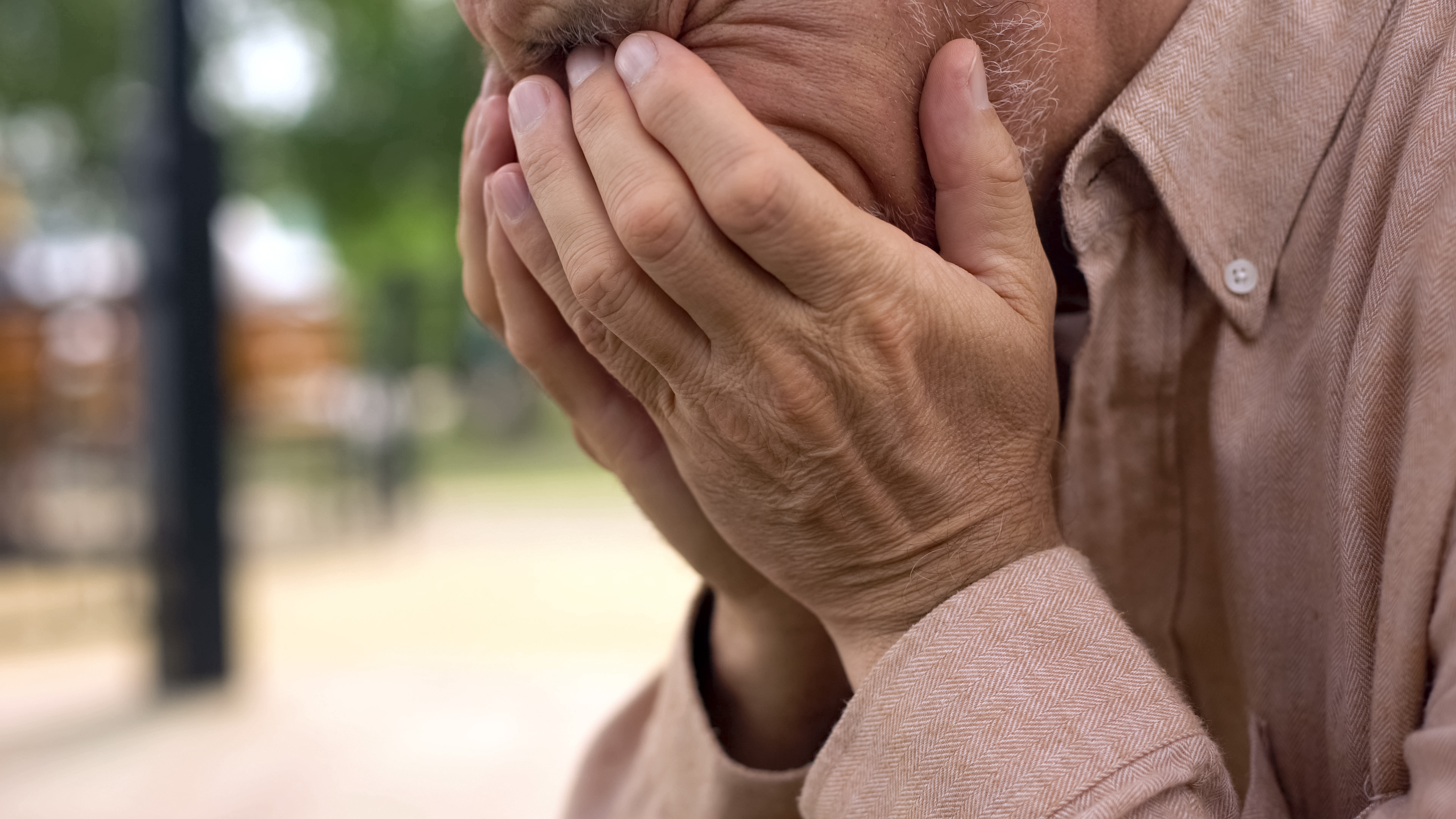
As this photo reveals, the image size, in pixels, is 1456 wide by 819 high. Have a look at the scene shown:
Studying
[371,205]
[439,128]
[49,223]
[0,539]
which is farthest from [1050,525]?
[49,223]

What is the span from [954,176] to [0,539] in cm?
589

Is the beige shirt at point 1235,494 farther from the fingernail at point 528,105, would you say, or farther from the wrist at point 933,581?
the fingernail at point 528,105

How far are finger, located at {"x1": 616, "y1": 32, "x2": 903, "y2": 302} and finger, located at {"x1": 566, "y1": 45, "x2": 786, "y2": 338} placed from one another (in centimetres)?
1

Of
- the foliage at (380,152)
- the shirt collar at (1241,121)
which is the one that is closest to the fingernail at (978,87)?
the shirt collar at (1241,121)

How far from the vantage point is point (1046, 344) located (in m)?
0.86

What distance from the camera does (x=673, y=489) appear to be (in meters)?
1.09

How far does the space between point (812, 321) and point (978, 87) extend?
9.2 inches

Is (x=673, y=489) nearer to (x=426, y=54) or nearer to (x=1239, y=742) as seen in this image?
(x=1239, y=742)

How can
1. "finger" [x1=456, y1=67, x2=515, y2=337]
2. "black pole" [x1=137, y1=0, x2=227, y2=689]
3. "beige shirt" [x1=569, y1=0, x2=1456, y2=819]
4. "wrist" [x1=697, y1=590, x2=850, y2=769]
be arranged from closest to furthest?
"beige shirt" [x1=569, y1=0, x2=1456, y2=819] → "finger" [x1=456, y1=67, x2=515, y2=337] → "wrist" [x1=697, y1=590, x2=850, y2=769] → "black pole" [x1=137, y1=0, x2=227, y2=689]

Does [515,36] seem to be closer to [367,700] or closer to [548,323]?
[548,323]

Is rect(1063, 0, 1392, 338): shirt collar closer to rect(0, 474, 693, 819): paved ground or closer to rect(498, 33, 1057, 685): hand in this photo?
rect(498, 33, 1057, 685): hand

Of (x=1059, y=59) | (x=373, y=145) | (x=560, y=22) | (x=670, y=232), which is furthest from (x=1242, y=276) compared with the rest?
(x=373, y=145)

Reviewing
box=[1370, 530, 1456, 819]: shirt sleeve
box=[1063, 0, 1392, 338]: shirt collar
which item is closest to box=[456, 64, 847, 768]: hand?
box=[1063, 0, 1392, 338]: shirt collar

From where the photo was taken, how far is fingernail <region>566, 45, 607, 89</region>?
2.84 feet
